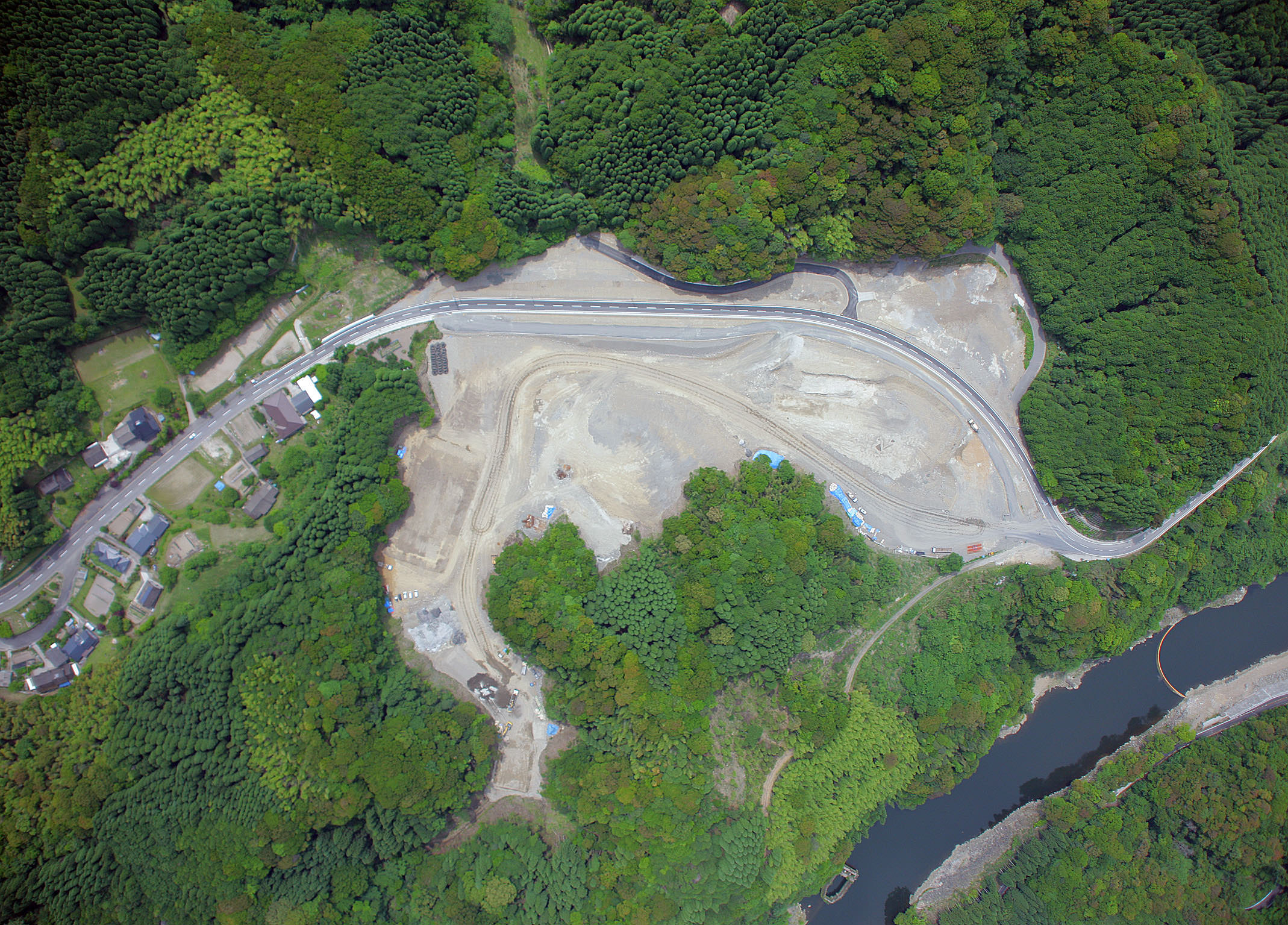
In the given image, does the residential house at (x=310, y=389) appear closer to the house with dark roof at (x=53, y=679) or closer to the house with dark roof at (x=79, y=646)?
the house with dark roof at (x=79, y=646)

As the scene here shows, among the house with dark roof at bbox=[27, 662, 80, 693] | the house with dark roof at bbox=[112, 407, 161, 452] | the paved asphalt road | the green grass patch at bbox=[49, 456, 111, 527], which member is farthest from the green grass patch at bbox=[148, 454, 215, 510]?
the house with dark roof at bbox=[27, 662, 80, 693]

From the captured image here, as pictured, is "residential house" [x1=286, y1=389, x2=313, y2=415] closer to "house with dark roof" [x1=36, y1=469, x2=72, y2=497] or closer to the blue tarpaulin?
"house with dark roof" [x1=36, y1=469, x2=72, y2=497]

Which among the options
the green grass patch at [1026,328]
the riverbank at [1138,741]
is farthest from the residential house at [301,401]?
the riverbank at [1138,741]

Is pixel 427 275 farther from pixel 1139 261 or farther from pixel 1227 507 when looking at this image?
pixel 1227 507

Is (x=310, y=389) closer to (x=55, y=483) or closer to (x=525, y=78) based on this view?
(x=55, y=483)

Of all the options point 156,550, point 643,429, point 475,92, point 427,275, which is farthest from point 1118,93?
point 156,550
